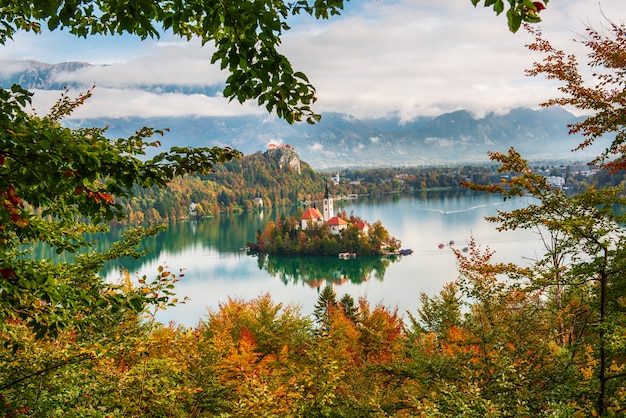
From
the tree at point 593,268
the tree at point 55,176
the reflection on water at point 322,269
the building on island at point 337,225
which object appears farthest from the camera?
the building on island at point 337,225

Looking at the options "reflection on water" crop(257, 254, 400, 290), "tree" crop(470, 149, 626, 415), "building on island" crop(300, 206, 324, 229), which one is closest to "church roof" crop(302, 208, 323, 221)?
"building on island" crop(300, 206, 324, 229)

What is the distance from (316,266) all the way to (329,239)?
5.41m

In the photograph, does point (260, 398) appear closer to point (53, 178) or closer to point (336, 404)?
point (336, 404)

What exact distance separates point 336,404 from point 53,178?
465cm

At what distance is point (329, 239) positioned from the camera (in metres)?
46.0

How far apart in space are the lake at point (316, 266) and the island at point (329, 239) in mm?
1418

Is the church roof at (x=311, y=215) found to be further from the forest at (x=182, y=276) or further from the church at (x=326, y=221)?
the forest at (x=182, y=276)

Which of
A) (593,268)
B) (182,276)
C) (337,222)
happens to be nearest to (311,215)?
(337,222)

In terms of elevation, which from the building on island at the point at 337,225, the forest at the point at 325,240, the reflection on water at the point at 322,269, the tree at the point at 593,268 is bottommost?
the reflection on water at the point at 322,269

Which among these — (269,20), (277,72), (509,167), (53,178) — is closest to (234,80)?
(277,72)

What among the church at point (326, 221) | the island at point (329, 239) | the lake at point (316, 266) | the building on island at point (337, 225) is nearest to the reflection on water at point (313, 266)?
the lake at point (316, 266)

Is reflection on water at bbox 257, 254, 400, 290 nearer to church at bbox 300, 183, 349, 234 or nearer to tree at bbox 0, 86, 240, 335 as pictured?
church at bbox 300, 183, 349, 234

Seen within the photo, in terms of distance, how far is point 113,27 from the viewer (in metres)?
3.01

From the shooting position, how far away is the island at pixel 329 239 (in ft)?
145
